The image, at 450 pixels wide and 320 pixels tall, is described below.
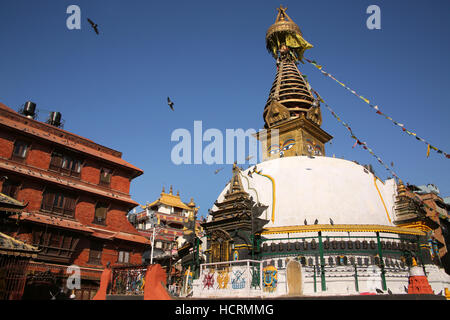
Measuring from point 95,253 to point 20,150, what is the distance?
912 centimetres

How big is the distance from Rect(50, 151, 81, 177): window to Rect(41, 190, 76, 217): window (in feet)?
6.10

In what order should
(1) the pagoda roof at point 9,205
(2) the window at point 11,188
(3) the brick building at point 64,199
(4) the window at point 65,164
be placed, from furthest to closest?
(4) the window at point 65,164 → (2) the window at point 11,188 → (3) the brick building at point 64,199 → (1) the pagoda roof at point 9,205

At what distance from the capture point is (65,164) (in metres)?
24.9

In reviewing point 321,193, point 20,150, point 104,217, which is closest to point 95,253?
point 104,217

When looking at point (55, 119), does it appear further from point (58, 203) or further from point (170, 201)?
point (170, 201)

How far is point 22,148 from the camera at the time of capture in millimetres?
22844

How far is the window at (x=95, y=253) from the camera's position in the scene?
2369cm

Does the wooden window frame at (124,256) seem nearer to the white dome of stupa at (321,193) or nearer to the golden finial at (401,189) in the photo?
the white dome of stupa at (321,193)

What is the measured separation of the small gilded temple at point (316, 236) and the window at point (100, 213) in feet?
30.7

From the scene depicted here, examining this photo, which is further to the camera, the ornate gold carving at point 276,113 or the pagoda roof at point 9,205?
the ornate gold carving at point 276,113

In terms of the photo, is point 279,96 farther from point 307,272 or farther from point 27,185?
point 27,185

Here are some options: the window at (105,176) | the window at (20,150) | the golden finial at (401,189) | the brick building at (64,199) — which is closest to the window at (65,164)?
the brick building at (64,199)
